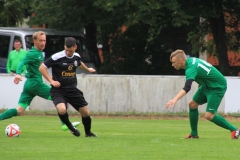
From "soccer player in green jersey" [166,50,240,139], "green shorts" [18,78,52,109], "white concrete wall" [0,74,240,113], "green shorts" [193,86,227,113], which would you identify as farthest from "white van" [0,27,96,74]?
"green shorts" [193,86,227,113]

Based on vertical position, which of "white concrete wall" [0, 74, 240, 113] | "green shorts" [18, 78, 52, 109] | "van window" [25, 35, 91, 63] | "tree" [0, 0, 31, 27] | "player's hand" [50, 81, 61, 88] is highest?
"tree" [0, 0, 31, 27]

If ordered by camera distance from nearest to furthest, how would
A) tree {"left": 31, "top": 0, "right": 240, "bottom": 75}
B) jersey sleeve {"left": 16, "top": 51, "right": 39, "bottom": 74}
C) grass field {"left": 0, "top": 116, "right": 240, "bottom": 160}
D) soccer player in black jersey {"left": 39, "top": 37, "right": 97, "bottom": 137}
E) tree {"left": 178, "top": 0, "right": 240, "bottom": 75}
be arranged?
grass field {"left": 0, "top": 116, "right": 240, "bottom": 160} < soccer player in black jersey {"left": 39, "top": 37, "right": 97, "bottom": 137} < jersey sleeve {"left": 16, "top": 51, "right": 39, "bottom": 74} < tree {"left": 31, "top": 0, "right": 240, "bottom": 75} < tree {"left": 178, "top": 0, "right": 240, "bottom": 75}

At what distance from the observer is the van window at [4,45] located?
2419cm

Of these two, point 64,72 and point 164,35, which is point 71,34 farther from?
point 64,72

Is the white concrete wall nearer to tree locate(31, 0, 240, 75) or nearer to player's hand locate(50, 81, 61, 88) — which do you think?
tree locate(31, 0, 240, 75)

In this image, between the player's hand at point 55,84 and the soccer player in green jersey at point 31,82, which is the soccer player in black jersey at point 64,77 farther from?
the soccer player in green jersey at point 31,82

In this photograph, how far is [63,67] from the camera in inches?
490

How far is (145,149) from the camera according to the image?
424 inches

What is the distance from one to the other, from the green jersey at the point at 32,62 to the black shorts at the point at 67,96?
1.37 m

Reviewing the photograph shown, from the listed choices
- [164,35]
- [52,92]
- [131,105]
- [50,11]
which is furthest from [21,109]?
[164,35]

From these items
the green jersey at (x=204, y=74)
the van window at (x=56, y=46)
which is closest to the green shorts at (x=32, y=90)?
the green jersey at (x=204, y=74)

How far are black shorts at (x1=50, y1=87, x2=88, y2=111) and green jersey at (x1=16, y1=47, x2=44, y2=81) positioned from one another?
1369 millimetres

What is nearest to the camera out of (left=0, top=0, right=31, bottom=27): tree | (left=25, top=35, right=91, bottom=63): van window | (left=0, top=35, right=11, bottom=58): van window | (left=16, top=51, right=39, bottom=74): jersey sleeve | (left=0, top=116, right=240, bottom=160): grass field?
(left=0, top=116, right=240, bottom=160): grass field

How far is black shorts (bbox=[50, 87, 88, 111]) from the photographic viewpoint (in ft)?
40.9
